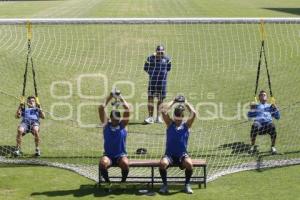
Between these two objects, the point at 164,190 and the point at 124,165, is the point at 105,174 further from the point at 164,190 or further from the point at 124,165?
the point at 164,190

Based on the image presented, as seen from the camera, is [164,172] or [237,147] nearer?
[164,172]

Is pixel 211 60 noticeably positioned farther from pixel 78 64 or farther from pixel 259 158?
pixel 259 158

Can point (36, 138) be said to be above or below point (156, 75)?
below

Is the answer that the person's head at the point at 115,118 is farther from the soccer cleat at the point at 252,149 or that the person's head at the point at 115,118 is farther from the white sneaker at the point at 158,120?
the white sneaker at the point at 158,120

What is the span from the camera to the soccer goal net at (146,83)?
44.1ft

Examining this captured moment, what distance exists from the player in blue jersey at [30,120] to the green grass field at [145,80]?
0.33 metres

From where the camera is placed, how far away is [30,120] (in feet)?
45.2

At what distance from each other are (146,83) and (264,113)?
22.2 feet

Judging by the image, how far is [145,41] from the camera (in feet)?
79.7

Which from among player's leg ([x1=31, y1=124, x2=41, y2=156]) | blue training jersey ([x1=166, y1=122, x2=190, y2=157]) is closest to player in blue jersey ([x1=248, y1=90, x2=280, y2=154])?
blue training jersey ([x1=166, y1=122, x2=190, y2=157])

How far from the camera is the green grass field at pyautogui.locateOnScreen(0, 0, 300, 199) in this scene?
1425 centimetres

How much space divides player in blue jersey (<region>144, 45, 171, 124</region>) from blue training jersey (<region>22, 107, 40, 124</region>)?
137 inches

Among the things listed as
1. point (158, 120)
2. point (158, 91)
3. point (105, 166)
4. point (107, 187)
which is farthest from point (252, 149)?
point (105, 166)

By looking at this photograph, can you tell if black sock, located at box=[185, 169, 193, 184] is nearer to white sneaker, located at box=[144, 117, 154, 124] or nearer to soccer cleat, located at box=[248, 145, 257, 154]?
soccer cleat, located at box=[248, 145, 257, 154]
